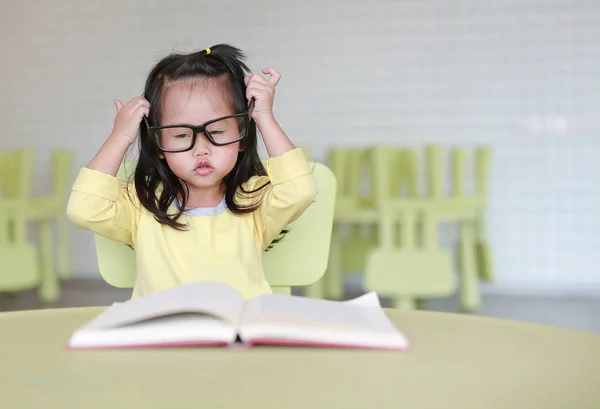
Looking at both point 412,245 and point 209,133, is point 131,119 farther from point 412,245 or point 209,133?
point 412,245

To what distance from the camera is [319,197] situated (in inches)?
56.6

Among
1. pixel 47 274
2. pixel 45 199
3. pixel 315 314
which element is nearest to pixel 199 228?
pixel 315 314

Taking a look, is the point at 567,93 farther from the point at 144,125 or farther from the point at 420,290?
the point at 144,125

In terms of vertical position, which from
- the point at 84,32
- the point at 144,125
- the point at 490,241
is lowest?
the point at 490,241

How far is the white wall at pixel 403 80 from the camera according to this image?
4.96 metres

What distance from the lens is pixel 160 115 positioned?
1.53 m

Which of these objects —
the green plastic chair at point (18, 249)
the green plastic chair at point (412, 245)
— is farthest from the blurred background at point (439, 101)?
the green plastic chair at point (412, 245)

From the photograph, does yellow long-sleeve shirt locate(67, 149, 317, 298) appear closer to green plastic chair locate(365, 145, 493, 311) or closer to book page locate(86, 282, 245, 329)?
book page locate(86, 282, 245, 329)

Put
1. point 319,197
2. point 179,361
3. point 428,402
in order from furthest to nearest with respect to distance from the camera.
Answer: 1. point 319,197
2. point 179,361
3. point 428,402

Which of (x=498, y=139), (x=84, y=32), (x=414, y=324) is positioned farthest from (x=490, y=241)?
(x=414, y=324)

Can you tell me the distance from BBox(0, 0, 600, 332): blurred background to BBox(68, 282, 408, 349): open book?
3.84 meters

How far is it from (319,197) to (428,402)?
0.85 meters

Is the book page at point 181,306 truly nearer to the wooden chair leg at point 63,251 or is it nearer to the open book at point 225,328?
the open book at point 225,328

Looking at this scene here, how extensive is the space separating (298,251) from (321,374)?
0.73 meters
